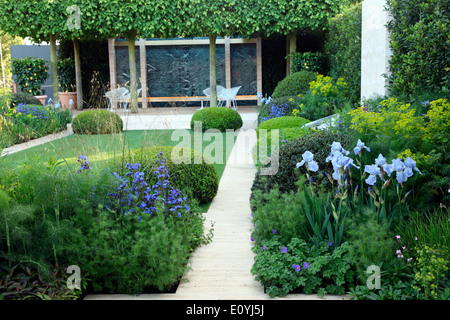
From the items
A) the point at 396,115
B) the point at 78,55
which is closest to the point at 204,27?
the point at 78,55

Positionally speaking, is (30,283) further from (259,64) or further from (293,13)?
(259,64)

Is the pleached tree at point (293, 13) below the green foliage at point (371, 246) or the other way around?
the other way around

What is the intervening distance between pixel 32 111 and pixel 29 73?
21.5 ft

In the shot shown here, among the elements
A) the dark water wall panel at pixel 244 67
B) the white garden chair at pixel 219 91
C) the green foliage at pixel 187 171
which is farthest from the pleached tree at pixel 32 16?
the green foliage at pixel 187 171

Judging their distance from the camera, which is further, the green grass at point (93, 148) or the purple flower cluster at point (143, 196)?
the green grass at point (93, 148)

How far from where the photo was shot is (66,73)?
19.3 metres

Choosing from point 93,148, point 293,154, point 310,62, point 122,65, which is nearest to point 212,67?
point 310,62

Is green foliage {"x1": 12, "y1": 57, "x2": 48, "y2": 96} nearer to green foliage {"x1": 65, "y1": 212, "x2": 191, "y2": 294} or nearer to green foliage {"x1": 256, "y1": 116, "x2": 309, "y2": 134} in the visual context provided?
green foliage {"x1": 256, "y1": 116, "x2": 309, "y2": 134}

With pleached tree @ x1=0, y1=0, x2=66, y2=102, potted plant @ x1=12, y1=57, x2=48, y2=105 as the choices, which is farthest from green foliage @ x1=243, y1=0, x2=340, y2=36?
potted plant @ x1=12, y1=57, x2=48, y2=105

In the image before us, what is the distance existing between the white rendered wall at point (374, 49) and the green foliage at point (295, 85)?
12.2ft

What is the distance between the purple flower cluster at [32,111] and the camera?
35.8 feet

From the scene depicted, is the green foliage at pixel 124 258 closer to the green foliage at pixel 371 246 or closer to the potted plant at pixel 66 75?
the green foliage at pixel 371 246
